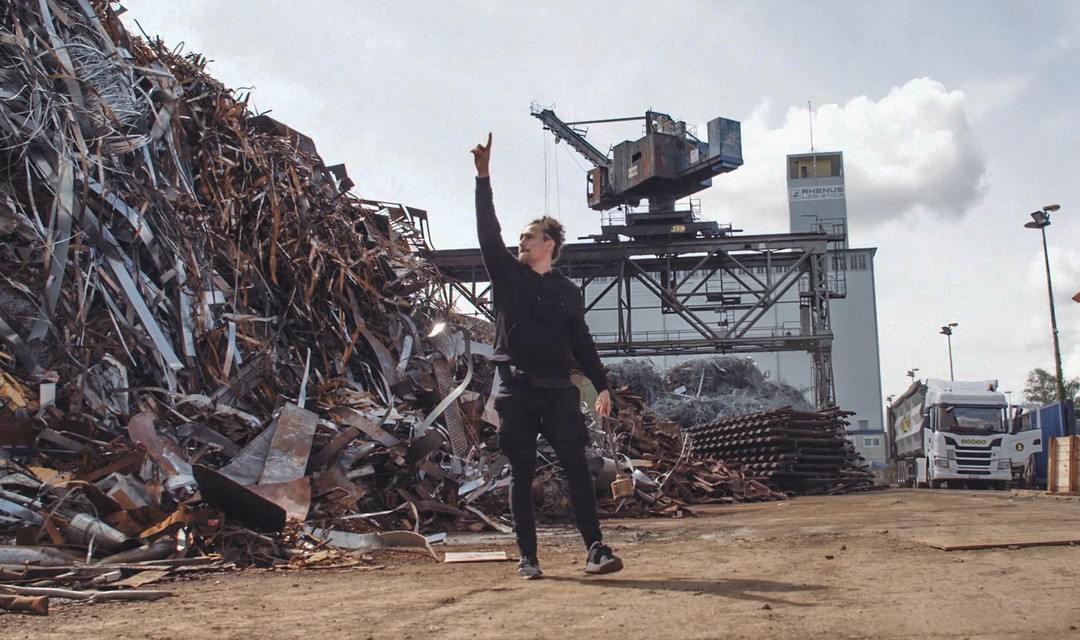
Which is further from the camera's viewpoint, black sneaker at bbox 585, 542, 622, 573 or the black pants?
the black pants

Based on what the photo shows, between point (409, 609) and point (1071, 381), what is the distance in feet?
231

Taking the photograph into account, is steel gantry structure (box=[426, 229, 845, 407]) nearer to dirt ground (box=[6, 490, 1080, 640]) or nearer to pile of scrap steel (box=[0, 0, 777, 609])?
pile of scrap steel (box=[0, 0, 777, 609])

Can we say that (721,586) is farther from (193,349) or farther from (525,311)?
(193,349)

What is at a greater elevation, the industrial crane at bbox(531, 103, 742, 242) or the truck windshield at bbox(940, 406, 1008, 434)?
the industrial crane at bbox(531, 103, 742, 242)

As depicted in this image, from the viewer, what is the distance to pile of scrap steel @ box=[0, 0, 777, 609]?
4570mm

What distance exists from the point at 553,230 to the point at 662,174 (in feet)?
83.1

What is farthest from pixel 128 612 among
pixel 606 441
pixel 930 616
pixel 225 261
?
pixel 606 441

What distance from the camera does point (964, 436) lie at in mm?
20906

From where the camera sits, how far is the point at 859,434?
153 feet

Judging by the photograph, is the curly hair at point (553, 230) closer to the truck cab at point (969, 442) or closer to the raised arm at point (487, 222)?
the raised arm at point (487, 222)

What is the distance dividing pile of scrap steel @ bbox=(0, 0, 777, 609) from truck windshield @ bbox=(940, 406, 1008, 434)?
1439cm

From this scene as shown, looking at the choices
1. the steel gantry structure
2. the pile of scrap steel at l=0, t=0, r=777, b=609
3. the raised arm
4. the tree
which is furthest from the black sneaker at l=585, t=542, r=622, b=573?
the tree

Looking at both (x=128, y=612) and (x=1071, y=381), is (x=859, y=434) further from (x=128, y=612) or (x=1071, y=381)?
(x=128, y=612)

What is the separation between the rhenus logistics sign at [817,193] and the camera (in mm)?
52812
